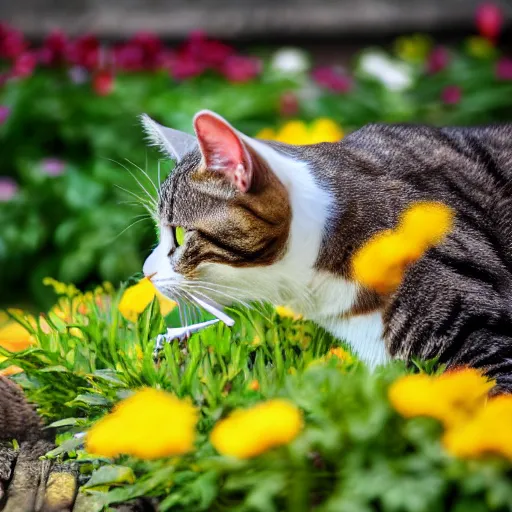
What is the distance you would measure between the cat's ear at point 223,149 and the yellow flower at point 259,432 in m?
0.53

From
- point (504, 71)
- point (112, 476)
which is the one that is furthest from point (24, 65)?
point (112, 476)

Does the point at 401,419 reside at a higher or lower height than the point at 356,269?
lower

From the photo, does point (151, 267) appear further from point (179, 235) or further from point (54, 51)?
point (54, 51)

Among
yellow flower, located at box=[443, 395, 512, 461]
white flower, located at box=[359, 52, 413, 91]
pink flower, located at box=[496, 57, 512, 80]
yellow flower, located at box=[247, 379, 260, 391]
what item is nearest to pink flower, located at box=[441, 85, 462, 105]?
pink flower, located at box=[496, 57, 512, 80]

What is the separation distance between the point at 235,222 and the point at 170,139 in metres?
0.40

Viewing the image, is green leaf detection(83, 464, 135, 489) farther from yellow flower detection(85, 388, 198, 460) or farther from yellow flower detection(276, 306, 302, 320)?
yellow flower detection(276, 306, 302, 320)

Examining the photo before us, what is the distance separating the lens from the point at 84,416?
6.94 feet

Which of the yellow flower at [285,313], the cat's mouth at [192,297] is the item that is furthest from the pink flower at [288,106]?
the cat's mouth at [192,297]

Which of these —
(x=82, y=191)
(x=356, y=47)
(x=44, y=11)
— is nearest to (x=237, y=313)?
(x=82, y=191)

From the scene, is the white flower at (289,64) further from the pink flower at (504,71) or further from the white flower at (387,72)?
the pink flower at (504,71)

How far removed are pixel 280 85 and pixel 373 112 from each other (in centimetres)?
56

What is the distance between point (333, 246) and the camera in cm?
193

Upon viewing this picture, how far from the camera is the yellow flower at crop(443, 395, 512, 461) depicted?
1.40 m

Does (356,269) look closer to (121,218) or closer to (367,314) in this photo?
(367,314)
